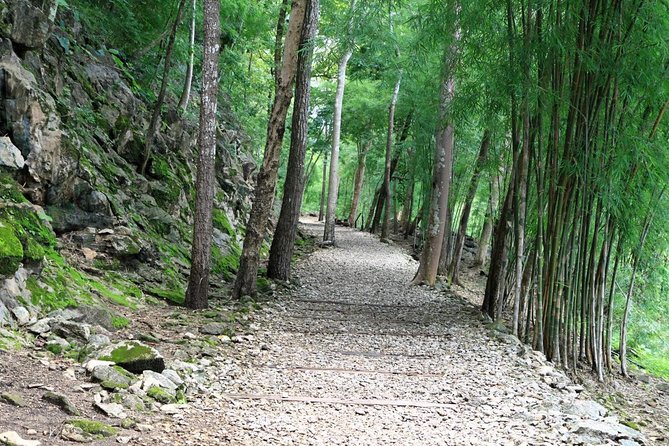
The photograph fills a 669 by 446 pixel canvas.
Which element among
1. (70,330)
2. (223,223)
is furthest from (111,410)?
(223,223)

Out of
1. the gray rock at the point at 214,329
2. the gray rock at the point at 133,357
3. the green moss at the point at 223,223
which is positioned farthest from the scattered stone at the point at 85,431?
the green moss at the point at 223,223

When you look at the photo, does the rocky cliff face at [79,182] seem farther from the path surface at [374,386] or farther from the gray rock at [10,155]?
the path surface at [374,386]

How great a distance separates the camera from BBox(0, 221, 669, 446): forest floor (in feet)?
9.11

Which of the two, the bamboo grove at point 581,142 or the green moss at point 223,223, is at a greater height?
the bamboo grove at point 581,142

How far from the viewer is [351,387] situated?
12.1 feet

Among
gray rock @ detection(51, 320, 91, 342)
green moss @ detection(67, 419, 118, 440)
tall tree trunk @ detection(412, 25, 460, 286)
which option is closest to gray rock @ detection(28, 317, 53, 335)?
gray rock @ detection(51, 320, 91, 342)

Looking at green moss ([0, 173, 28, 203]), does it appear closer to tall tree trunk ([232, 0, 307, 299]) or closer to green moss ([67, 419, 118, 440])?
green moss ([67, 419, 118, 440])

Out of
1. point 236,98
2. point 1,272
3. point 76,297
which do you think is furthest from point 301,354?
point 236,98

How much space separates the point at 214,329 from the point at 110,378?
1707 mm

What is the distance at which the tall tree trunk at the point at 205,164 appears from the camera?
17.0 ft

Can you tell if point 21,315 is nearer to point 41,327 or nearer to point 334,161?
point 41,327

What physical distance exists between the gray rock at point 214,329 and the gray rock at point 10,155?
2.00 meters

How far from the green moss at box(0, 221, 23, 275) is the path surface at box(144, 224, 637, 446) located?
1.45m

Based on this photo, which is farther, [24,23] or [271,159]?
[271,159]
